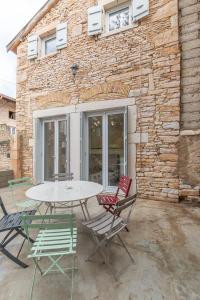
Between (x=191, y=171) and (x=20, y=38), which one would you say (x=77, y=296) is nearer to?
(x=191, y=171)

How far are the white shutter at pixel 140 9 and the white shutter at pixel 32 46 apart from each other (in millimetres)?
3406

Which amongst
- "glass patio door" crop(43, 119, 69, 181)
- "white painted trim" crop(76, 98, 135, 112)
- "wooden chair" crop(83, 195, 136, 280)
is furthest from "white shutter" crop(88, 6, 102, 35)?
"wooden chair" crop(83, 195, 136, 280)

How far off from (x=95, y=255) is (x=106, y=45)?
16.2ft

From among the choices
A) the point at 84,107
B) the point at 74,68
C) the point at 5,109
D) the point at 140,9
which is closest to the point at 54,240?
the point at 84,107

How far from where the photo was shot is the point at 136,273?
75.6 inches

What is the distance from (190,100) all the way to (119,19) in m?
3.02

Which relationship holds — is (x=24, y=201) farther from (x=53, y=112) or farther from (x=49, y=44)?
(x=49, y=44)

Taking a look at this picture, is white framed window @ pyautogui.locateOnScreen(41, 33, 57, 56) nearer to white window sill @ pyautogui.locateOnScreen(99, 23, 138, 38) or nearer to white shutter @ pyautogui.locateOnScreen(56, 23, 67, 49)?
white shutter @ pyautogui.locateOnScreen(56, 23, 67, 49)

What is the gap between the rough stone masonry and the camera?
421 cm

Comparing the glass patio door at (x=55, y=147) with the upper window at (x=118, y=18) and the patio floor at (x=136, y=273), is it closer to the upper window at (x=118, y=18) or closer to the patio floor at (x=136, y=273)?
the upper window at (x=118, y=18)

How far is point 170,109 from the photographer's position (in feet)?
13.8

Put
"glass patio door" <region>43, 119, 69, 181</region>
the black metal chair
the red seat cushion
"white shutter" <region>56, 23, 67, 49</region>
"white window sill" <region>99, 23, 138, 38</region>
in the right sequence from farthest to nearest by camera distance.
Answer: "glass patio door" <region>43, 119, 69, 181</region> → "white shutter" <region>56, 23, 67, 49</region> → "white window sill" <region>99, 23, 138, 38</region> → the red seat cushion → the black metal chair

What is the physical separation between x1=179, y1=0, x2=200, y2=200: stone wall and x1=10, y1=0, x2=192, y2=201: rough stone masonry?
0.45ft

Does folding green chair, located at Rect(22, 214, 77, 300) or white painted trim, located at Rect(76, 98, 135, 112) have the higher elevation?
white painted trim, located at Rect(76, 98, 135, 112)
